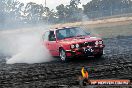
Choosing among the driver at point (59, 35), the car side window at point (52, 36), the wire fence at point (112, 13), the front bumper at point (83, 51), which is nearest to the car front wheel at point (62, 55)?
the front bumper at point (83, 51)

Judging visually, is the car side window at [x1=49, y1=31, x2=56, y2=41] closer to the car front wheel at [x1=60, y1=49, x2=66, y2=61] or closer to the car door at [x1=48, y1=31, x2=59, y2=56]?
the car door at [x1=48, y1=31, x2=59, y2=56]

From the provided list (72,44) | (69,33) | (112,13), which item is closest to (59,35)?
(69,33)

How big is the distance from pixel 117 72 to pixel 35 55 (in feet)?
A: 24.6

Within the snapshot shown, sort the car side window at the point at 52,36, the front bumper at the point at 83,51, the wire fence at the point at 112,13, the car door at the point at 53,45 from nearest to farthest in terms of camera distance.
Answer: the front bumper at the point at 83,51, the car door at the point at 53,45, the car side window at the point at 52,36, the wire fence at the point at 112,13

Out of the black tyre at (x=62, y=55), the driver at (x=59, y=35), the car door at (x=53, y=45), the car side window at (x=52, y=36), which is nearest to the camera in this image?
the black tyre at (x=62, y=55)

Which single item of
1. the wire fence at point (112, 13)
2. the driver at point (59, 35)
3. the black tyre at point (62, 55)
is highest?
the driver at point (59, 35)

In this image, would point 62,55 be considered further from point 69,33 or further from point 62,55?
point 69,33

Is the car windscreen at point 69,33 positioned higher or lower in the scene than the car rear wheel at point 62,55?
higher

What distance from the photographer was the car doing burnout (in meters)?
14.6

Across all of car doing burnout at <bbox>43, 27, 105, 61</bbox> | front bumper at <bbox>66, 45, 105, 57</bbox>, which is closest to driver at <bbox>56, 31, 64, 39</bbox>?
car doing burnout at <bbox>43, 27, 105, 61</bbox>

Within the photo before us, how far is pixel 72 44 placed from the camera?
14547 millimetres

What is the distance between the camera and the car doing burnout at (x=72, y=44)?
14551mm

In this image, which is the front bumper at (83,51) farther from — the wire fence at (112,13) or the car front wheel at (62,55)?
the wire fence at (112,13)

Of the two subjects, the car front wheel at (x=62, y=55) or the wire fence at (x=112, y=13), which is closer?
the car front wheel at (x=62, y=55)
